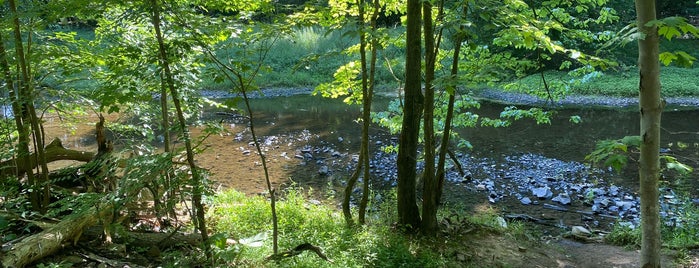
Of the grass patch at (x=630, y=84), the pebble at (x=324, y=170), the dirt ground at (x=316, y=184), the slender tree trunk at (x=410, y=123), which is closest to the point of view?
the slender tree trunk at (x=410, y=123)

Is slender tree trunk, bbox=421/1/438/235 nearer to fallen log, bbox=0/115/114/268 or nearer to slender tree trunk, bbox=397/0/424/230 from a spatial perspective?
slender tree trunk, bbox=397/0/424/230

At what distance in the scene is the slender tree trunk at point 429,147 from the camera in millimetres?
5648

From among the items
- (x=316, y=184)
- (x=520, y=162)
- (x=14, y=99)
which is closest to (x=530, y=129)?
(x=520, y=162)

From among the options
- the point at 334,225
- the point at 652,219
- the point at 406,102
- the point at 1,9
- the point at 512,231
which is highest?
the point at 1,9

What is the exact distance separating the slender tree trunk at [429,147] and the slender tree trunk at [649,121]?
2.91 meters

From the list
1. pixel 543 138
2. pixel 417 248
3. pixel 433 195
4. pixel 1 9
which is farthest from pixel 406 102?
pixel 543 138

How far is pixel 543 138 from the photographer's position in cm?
1404

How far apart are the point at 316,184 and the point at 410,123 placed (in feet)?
17.5

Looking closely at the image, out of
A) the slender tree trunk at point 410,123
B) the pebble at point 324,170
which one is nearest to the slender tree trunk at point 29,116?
the slender tree trunk at point 410,123

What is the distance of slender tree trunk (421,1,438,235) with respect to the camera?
5648 millimetres

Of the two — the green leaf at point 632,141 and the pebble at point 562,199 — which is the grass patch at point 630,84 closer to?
the pebble at point 562,199

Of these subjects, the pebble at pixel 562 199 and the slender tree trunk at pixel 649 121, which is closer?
the slender tree trunk at pixel 649 121

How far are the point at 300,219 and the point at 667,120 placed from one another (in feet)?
47.2

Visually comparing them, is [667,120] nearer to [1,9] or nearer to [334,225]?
[334,225]
